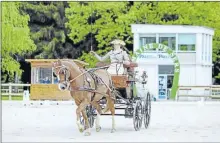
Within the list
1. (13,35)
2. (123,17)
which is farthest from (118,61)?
(123,17)

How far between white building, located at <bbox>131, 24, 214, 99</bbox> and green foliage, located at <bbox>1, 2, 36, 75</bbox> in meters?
6.97

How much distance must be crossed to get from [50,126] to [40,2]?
1333 inches

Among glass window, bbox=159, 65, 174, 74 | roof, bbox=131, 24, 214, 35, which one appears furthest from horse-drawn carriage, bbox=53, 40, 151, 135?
glass window, bbox=159, 65, 174, 74

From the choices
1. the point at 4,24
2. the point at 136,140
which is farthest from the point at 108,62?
the point at 4,24

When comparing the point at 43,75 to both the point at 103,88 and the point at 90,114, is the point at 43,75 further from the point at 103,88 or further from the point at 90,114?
the point at 103,88

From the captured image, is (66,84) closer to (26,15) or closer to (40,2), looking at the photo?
(26,15)

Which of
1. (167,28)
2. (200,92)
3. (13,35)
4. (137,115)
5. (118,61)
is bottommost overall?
(200,92)

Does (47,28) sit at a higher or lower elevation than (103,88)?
higher

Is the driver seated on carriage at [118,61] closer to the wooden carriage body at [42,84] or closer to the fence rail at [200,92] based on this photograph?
the wooden carriage body at [42,84]

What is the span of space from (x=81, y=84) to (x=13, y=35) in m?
30.4

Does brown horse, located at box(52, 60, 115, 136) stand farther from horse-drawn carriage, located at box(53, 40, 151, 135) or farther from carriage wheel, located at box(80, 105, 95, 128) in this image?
carriage wheel, located at box(80, 105, 95, 128)

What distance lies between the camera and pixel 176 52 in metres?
45.8

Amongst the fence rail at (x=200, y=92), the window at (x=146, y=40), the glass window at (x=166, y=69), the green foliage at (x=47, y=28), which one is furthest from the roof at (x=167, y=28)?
the green foliage at (x=47, y=28)

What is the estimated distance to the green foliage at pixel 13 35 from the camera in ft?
146
